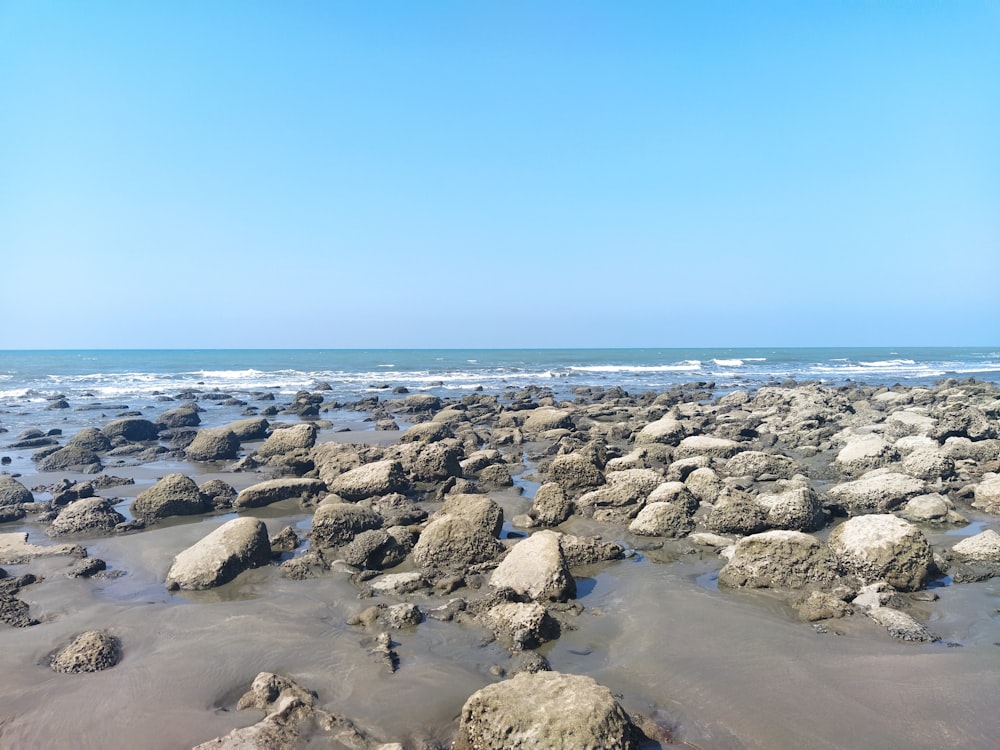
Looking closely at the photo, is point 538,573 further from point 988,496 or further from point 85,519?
point 988,496

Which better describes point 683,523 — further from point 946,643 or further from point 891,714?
point 891,714

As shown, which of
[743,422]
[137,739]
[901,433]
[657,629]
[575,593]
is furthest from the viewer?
[743,422]

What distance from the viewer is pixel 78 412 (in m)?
26.2

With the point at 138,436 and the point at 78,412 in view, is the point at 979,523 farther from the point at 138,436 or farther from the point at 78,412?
the point at 78,412

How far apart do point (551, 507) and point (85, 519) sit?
699cm

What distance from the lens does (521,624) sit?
5.63 m

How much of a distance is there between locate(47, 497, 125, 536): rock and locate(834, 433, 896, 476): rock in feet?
41.9

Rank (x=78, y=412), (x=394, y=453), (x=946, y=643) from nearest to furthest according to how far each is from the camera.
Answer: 1. (x=946, y=643)
2. (x=394, y=453)
3. (x=78, y=412)

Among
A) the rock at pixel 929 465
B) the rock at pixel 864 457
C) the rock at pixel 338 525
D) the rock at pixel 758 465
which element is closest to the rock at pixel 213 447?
the rock at pixel 338 525

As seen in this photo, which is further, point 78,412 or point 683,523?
point 78,412

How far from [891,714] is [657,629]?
1.95 metres

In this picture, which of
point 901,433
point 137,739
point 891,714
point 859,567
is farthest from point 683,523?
point 901,433

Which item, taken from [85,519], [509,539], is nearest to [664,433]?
[509,539]

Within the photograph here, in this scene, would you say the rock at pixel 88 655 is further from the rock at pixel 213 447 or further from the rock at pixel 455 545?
the rock at pixel 213 447
